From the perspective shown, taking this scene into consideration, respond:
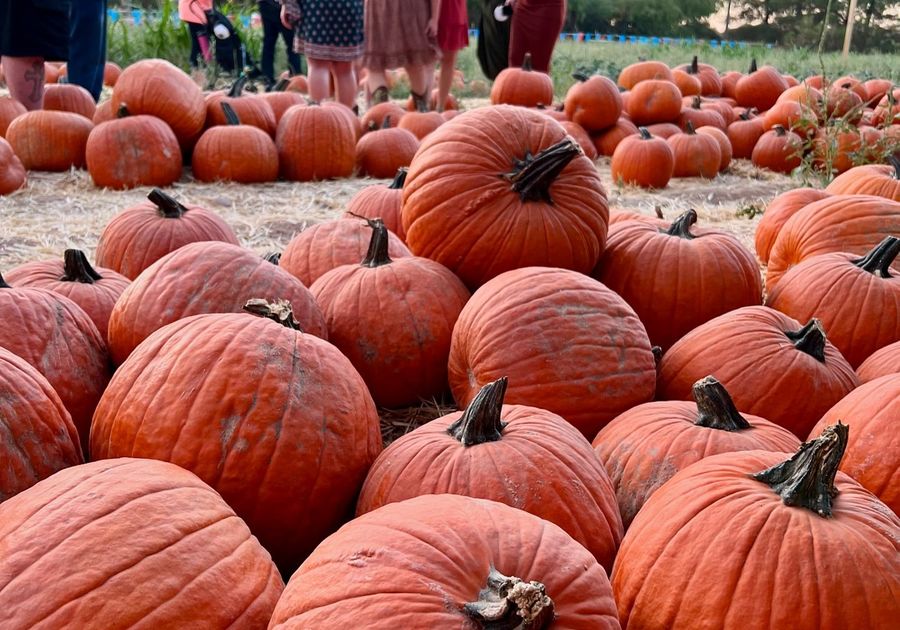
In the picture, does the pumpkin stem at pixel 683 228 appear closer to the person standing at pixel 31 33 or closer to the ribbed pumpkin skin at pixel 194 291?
the ribbed pumpkin skin at pixel 194 291

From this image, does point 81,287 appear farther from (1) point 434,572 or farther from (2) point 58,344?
(1) point 434,572

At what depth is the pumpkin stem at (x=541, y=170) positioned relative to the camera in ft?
9.12

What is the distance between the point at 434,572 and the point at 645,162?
6.61m

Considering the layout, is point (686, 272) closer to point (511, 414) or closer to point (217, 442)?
point (511, 414)

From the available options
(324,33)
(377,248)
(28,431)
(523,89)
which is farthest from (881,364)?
(523,89)

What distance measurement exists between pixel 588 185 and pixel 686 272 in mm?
451

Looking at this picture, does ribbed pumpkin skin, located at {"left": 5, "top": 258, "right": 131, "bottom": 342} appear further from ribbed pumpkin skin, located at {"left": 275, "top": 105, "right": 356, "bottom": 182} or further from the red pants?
the red pants

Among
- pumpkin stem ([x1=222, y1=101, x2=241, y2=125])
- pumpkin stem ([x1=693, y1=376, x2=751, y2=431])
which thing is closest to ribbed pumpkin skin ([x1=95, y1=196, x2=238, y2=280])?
pumpkin stem ([x1=693, y1=376, x2=751, y2=431])

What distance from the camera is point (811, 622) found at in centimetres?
138

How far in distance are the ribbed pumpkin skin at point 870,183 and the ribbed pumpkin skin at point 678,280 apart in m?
1.57

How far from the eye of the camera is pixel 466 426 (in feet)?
5.92

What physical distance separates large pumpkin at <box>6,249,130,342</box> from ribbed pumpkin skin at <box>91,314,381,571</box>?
0.68 metres

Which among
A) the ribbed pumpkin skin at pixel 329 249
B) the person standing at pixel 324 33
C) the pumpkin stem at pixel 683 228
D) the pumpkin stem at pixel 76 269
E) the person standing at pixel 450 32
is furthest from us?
the person standing at pixel 450 32

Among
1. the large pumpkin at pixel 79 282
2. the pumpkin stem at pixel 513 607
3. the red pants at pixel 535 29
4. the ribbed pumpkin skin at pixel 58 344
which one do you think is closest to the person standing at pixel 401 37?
the red pants at pixel 535 29
